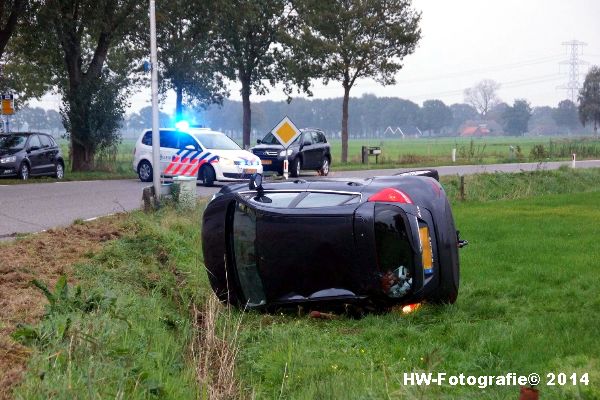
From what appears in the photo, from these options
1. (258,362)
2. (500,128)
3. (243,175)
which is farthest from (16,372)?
(500,128)

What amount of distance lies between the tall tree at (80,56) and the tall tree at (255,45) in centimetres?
1206

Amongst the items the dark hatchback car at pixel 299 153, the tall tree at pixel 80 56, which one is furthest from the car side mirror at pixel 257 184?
the tall tree at pixel 80 56

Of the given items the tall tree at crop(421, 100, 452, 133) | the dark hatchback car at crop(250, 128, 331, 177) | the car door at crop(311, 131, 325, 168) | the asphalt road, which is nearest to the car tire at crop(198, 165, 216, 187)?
the asphalt road

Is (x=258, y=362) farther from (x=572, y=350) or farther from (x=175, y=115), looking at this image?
(x=175, y=115)

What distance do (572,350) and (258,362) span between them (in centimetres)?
239

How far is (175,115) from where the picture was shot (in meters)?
46.3

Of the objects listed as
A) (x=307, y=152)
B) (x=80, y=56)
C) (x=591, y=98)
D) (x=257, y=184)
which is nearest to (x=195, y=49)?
(x=80, y=56)

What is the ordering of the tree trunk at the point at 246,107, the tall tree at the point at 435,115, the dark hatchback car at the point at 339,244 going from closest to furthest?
the dark hatchback car at the point at 339,244 → the tree trunk at the point at 246,107 → the tall tree at the point at 435,115

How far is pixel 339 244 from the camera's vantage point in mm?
8008

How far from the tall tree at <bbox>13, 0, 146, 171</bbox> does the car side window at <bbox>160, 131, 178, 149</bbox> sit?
22.0 feet

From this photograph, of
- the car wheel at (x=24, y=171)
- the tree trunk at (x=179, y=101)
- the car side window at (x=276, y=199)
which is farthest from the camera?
the tree trunk at (x=179, y=101)

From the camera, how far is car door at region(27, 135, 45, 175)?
1150 inches

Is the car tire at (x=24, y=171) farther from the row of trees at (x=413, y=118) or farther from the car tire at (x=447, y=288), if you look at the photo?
the row of trees at (x=413, y=118)

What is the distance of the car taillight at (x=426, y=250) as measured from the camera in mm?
7984
